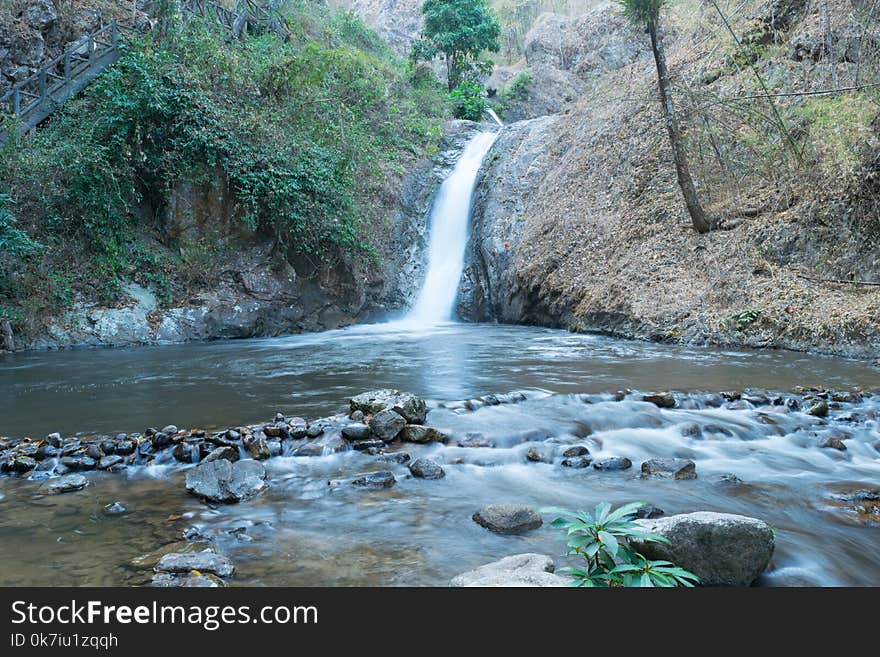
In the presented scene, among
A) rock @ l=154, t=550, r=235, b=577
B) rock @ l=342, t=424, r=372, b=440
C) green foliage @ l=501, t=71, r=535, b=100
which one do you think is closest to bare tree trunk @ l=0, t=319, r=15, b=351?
rock @ l=342, t=424, r=372, b=440

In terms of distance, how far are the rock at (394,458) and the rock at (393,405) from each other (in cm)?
66

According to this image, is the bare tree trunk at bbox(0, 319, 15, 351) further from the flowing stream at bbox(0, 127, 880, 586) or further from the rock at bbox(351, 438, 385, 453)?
the rock at bbox(351, 438, 385, 453)

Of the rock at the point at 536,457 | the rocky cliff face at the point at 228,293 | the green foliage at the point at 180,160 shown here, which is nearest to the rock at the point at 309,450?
the rock at the point at 536,457

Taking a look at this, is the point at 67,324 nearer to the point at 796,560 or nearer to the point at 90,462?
the point at 90,462

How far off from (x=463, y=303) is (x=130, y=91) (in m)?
9.33

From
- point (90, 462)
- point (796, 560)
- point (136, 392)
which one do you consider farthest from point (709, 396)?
point (136, 392)

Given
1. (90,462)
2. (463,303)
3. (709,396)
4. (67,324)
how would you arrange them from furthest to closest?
(463,303), (67,324), (709,396), (90,462)

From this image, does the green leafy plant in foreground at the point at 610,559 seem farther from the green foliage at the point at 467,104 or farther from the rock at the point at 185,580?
the green foliage at the point at 467,104

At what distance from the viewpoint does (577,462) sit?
4.27 meters

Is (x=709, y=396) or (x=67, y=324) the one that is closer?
(x=709, y=396)

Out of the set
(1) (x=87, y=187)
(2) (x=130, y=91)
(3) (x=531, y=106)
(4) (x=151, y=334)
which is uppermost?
(3) (x=531, y=106)

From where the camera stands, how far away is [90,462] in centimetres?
411

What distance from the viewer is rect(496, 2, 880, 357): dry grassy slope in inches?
360

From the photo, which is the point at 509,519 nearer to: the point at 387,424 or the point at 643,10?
the point at 387,424
